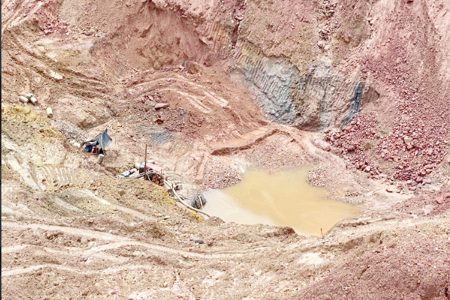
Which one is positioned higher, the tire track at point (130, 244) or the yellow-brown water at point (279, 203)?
the yellow-brown water at point (279, 203)

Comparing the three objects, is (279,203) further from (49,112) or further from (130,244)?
(49,112)

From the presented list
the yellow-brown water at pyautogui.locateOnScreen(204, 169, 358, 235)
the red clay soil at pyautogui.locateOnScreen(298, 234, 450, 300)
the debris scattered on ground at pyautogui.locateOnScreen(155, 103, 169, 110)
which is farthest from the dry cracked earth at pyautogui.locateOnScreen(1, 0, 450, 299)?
the red clay soil at pyautogui.locateOnScreen(298, 234, 450, 300)

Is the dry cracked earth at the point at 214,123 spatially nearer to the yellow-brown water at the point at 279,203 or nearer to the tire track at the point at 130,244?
the tire track at the point at 130,244

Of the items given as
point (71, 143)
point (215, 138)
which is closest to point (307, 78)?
point (215, 138)

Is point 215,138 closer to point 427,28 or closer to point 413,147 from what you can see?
point 413,147

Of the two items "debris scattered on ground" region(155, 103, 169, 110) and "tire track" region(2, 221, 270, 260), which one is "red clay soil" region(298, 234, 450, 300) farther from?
"debris scattered on ground" region(155, 103, 169, 110)

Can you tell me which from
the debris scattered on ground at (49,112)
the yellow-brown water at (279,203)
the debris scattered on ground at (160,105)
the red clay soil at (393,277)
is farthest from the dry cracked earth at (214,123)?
the red clay soil at (393,277)

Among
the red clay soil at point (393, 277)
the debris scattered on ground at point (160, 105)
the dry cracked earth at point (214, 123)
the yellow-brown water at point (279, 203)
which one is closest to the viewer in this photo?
the red clay soil at point (393, 277)
